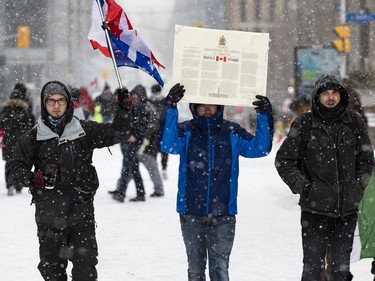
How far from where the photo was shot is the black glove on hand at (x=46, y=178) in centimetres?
592

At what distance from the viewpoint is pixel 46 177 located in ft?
19.5

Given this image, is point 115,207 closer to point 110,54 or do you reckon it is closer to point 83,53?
point 110,54

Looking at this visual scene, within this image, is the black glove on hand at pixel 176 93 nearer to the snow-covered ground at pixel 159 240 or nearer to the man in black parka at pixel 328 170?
the man in black parka at pixel 328 170

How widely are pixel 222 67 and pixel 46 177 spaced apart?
1367 mm

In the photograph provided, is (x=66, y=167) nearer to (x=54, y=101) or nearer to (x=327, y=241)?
(x=54, y=101)

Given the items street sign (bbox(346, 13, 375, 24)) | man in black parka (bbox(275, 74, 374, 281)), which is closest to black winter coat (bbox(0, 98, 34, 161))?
street sign (bbox(346, 13, 375, 24))

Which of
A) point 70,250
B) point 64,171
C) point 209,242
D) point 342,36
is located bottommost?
point 70,250

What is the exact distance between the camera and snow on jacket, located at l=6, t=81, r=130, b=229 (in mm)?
6062

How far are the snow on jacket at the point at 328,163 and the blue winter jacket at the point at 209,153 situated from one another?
191 millimetres

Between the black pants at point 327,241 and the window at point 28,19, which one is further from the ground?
the window at point 28,19

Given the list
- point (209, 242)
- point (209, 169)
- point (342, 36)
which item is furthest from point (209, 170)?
point (342, 36)

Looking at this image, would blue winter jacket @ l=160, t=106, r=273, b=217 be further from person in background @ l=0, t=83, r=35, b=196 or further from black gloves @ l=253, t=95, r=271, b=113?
person in background @ l=0, t=83, r=35, b=196

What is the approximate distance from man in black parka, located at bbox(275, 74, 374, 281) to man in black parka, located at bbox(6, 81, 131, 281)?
46.7 inches

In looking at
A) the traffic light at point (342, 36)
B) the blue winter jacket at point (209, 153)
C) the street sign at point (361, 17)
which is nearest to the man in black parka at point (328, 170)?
the blue winter jacket at point (209, 153)
